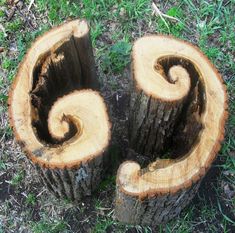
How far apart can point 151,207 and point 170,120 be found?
492 mm

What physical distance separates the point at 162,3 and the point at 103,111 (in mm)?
1669

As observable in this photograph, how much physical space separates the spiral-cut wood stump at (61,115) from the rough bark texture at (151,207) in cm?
24

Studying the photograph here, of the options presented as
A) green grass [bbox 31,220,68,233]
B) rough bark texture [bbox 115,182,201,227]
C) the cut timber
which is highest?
the cut timber

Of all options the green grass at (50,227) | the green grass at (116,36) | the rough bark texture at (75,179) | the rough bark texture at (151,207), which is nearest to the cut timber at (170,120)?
the rough bark texture at (151,207)

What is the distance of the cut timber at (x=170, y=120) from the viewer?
2428 millimetres

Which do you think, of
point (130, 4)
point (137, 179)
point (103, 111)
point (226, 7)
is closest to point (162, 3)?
point (130, 4)

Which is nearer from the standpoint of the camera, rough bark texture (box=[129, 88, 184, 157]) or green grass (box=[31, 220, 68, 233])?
rough bark texture (box=[129, 88, 184, 157])

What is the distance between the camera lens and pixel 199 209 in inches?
123

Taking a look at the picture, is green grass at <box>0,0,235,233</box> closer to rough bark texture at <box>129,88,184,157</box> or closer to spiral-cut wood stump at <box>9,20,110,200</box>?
rough bark texture at <box>129,88,184,157</box>

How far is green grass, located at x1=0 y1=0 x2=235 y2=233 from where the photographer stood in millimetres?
3230

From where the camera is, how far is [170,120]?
2.73 m

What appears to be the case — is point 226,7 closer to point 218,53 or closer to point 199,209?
point 218,53

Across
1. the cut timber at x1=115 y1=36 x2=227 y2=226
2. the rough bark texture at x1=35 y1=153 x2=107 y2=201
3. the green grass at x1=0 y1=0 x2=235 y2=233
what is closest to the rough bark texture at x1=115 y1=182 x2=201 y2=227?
the cut timber at x1=115 y1=36 x2=227 y2=226

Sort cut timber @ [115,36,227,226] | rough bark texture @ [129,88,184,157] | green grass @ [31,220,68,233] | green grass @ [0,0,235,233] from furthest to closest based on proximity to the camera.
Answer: green grass @ [0,0,235,233] < green grass @ [31,220,68,233] < rough bark texture @ [129,88,184,157] < cut timber @ [115,36,227,226]
